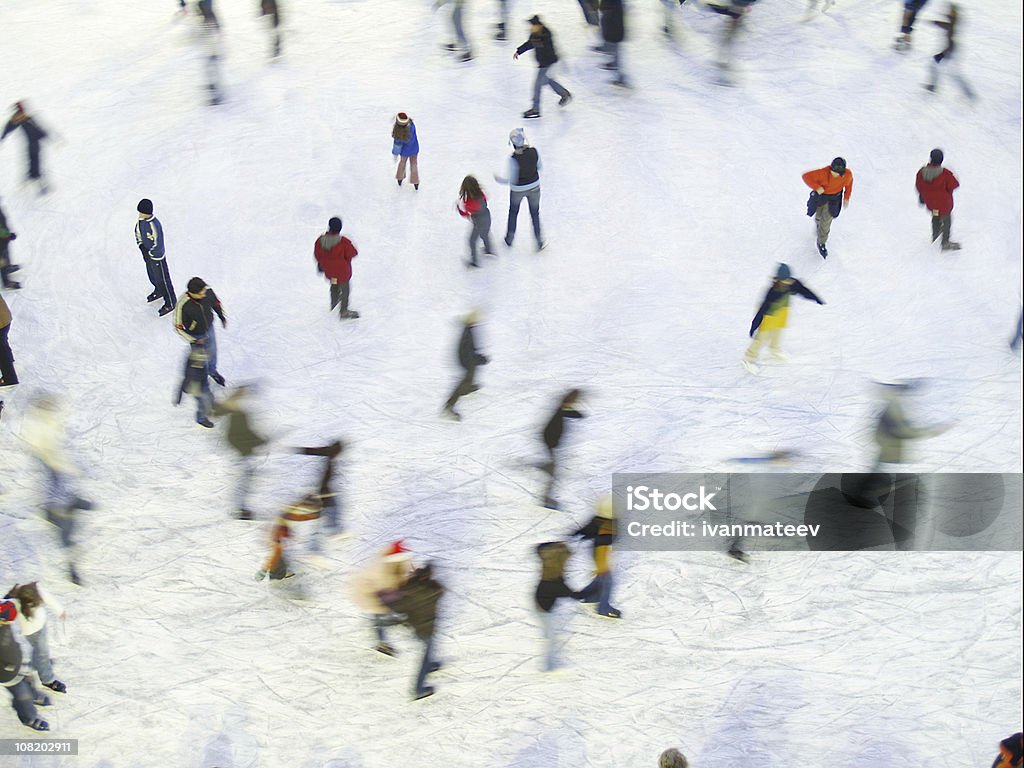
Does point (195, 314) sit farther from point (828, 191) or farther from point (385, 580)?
point (828, 191)

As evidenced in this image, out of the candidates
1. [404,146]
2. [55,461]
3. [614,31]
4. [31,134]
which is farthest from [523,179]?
[31,134]

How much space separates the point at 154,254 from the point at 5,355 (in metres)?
1.66

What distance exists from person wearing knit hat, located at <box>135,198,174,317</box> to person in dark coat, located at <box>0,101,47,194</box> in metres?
2.13

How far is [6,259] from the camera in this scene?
12664 millimetres

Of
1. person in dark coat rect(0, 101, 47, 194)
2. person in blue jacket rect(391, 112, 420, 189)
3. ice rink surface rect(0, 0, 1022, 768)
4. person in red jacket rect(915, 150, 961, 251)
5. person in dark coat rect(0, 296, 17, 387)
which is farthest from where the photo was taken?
person in dark coat rect(0, 101, 47, 194)

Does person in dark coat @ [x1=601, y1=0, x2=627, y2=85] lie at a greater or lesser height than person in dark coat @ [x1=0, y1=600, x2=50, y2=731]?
greater

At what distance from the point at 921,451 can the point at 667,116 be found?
5571 mm

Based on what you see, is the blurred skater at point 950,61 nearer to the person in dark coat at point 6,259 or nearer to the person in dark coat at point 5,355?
the person in dark coat at point 6,259

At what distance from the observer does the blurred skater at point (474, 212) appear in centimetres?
1195

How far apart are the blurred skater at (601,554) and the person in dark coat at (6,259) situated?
6.97 metres

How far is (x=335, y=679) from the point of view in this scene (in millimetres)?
9422

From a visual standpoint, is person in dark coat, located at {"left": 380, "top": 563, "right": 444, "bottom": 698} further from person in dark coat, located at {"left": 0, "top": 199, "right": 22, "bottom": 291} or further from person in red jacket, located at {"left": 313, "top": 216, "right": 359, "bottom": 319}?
person in dark coat, located at {"left": 0, "top": 199, "right": 22, "bottom": 291}

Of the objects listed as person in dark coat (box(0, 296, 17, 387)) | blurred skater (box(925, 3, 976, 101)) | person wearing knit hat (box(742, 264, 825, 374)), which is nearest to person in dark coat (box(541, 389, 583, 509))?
person wearing knit hat (box(742, 264, 825, 374))

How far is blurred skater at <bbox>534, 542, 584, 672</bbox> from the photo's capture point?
27.5 ft
